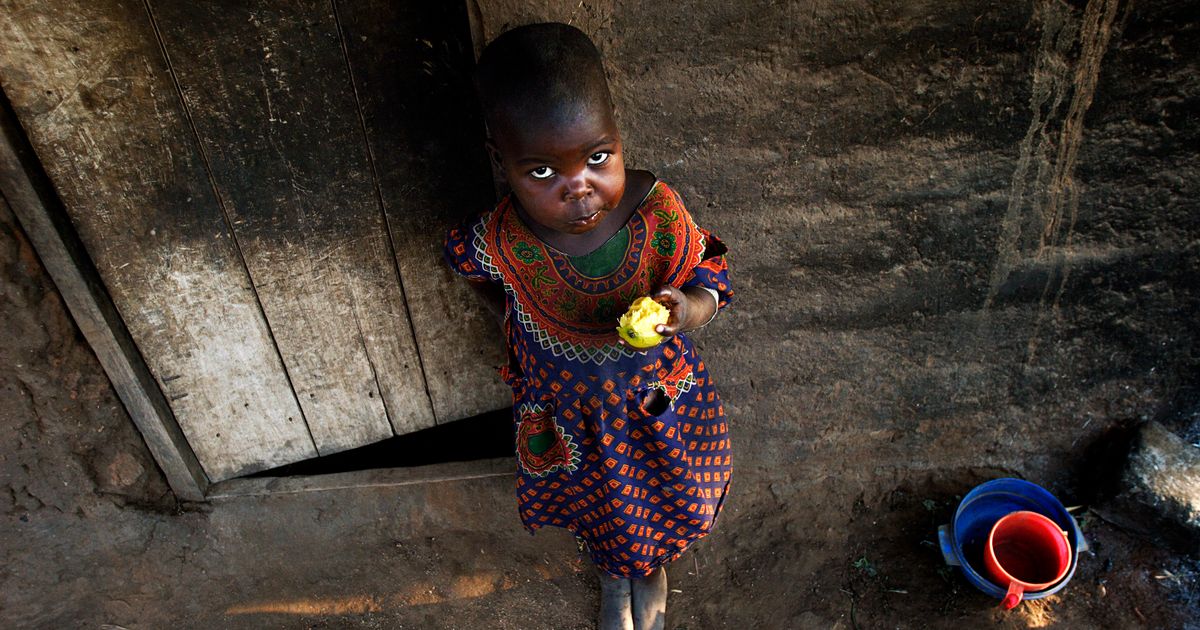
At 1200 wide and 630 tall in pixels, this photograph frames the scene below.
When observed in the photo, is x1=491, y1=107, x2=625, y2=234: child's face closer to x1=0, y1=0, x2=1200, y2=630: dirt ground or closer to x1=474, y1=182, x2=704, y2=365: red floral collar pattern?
x1=474, y1=182, x2=704, y2=365: red floral collar pattern

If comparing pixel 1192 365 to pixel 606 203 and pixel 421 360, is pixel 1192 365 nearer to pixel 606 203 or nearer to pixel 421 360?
pixel 606 203

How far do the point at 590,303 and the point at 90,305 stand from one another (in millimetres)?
1293

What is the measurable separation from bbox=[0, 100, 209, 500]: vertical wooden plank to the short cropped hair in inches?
43.8

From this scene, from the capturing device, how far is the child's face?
120 cm

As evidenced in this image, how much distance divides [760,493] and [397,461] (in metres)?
1.28

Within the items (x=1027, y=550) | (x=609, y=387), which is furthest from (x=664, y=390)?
(x=1027, y=550)

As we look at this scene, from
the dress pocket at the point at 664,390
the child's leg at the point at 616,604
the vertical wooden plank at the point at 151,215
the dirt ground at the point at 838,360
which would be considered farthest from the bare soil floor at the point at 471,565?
the dress pocket at the point at 664,390

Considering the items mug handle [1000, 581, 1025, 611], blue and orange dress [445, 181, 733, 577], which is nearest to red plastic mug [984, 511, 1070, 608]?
mug handle [1000, 581, 1025, 611]

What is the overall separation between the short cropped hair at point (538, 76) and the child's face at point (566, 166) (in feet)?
0.08

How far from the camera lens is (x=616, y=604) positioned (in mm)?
2148

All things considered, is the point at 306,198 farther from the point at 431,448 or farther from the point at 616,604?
the point at 616,604

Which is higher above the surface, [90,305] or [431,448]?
[90,305]

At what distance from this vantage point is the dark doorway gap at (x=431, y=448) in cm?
250

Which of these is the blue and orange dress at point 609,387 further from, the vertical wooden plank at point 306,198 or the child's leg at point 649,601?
the vertical wooden plank at point 306,198
